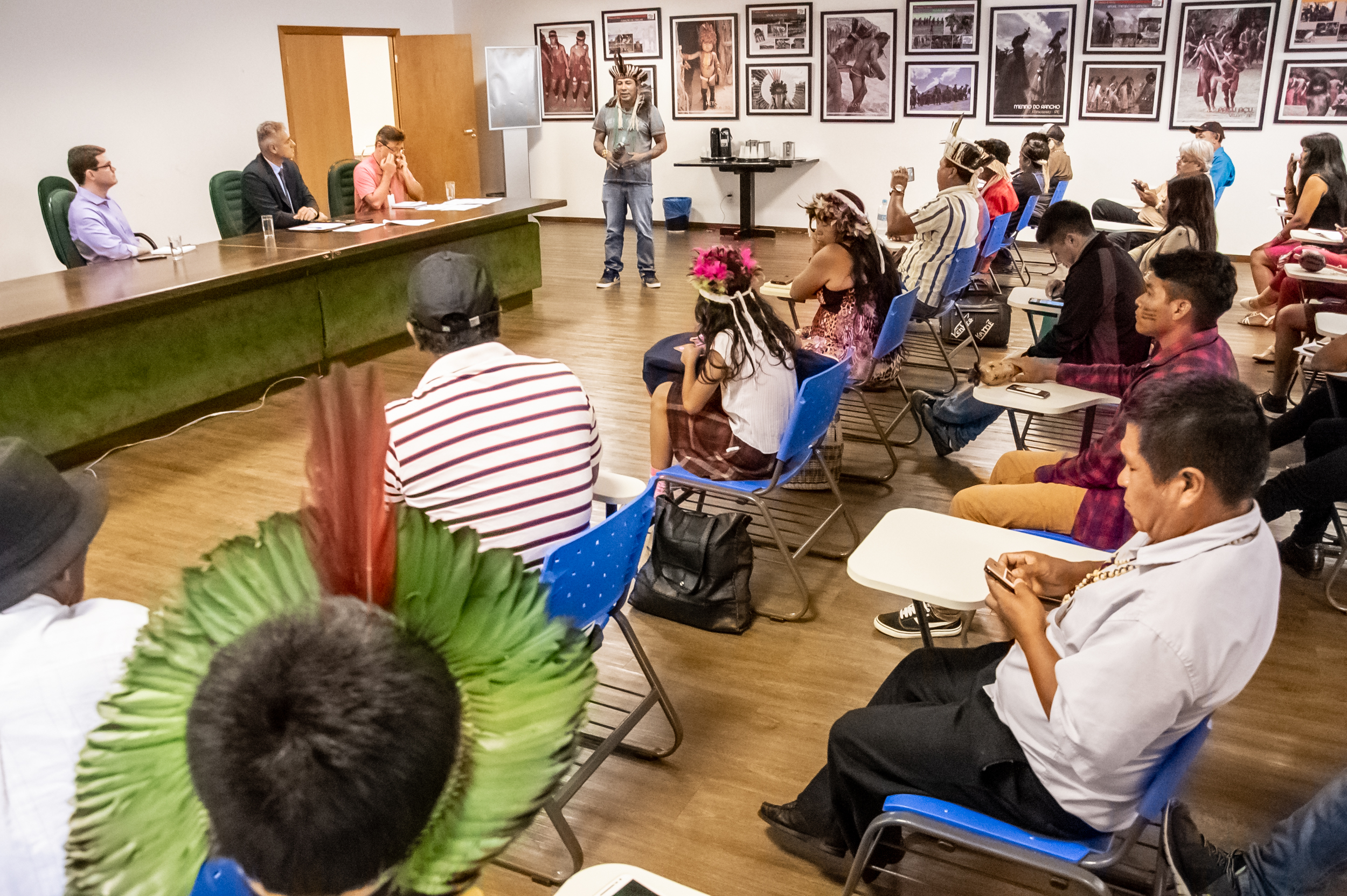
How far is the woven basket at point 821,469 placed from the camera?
4.12 m

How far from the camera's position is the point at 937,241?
5129 millimetres

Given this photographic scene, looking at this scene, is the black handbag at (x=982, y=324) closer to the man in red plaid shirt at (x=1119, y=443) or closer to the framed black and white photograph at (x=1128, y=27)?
the man in red plaid shirt at (x=1119, y=443)

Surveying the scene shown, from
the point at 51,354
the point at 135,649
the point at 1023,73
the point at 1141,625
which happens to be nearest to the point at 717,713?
the point at 1141,625

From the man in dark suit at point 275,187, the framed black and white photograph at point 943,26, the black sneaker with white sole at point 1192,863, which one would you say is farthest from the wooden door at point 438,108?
the black sneaker with white sole at point 1192,863

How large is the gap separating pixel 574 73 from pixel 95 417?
8.05 meters

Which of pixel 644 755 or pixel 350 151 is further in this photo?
pixel 350 151

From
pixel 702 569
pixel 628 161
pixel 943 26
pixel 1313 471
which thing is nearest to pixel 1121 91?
pixel 943 26

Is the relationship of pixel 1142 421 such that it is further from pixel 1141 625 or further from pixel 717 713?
pixel 717 713

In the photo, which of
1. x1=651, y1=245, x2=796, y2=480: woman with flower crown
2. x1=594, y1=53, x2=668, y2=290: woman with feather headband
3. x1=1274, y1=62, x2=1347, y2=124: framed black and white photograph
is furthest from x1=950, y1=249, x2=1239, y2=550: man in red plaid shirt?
x1=1274, y1=62, x2=1347, y2=124: framed black and white photograph

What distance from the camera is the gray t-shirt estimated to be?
7.99 m

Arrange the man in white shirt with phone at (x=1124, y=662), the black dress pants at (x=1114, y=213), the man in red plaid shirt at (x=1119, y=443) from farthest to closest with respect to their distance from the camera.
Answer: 1. the black dress pants at (x=1114, y=213)
2. the man in red plaid shirt at (x=1119, y=443)
3. the man in white shirt with phone at (x=1124, y=662)

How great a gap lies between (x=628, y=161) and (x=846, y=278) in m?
4.35

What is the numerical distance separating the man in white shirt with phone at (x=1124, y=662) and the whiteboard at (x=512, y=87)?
10134mm

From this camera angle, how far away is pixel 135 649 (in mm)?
545
